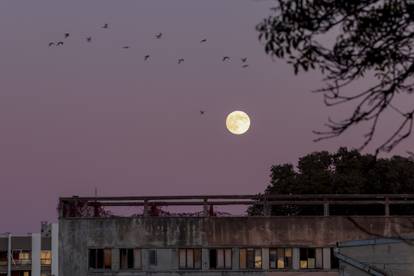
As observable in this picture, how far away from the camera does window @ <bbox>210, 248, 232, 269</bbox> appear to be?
1620 inches

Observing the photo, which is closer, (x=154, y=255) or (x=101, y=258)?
(x=154, y=255)

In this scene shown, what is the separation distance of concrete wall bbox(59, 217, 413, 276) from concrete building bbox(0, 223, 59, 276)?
89071 mm

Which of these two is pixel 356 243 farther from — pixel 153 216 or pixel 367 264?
pixel 153 216

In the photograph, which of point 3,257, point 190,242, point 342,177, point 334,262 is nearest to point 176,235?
point 190,242

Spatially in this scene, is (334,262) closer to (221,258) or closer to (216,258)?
(221,258)

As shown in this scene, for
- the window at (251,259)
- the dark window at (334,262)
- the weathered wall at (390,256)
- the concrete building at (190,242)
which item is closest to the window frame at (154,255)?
the concrete building at (190,242)

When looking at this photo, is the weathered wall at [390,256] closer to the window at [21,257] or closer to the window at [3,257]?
the window at [3,257]

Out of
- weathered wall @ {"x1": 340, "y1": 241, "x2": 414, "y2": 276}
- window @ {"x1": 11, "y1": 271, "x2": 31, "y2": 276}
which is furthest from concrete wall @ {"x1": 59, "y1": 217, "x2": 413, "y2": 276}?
window @ {"x1": 11, "y1": 271, "x2": 31, "y2": 276}

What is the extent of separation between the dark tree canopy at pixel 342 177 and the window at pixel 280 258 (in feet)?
52.4

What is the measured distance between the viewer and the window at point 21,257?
131m

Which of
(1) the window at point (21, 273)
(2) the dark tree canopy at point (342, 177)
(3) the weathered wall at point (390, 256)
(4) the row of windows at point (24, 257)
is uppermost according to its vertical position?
(2) the dark tree canopy at point (342, 177)

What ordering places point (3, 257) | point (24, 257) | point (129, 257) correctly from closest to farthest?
point (129, 257) → point (3, 257) → point (24, 257)

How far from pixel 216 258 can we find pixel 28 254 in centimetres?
9458

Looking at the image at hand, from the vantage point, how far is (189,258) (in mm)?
41188
